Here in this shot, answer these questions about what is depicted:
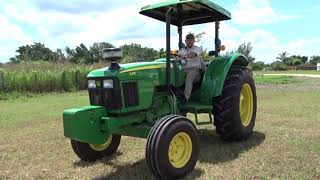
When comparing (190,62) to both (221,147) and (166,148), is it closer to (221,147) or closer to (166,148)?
(221,147)

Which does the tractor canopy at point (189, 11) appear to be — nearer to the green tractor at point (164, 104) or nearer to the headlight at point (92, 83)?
the green tractor at point (164, 104)

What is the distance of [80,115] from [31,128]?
530 centimetres

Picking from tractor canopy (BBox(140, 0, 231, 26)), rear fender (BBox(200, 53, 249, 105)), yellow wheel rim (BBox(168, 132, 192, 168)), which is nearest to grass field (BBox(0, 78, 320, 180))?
yellow wheel rim (BBox(168, 132, 192, 168))

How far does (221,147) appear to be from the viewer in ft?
25.0

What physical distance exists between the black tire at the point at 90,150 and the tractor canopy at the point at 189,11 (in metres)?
2.33

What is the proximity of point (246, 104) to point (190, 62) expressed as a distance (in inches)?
71.1

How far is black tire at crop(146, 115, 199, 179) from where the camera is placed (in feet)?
18.2

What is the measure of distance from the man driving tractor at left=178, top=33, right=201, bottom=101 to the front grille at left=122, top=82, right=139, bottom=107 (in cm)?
133

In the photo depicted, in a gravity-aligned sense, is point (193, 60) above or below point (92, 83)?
above

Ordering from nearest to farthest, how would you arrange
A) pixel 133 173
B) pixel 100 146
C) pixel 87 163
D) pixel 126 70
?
1. pixel 133 173
2. pixel 126 70
3. pixel 87 163
4. pixel 100 146

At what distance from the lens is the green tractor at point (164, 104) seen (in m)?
5.91

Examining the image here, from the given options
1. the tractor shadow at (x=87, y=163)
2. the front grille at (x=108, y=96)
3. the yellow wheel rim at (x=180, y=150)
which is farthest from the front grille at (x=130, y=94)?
the tractor shadow at (x=87, y=163)

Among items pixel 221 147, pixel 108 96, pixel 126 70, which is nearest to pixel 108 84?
pixel 108 96

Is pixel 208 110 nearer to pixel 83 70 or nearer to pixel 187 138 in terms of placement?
pixel 187 138
